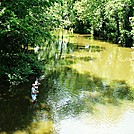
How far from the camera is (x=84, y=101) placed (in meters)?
19.3

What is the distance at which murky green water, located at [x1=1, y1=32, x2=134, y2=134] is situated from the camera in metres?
15.3

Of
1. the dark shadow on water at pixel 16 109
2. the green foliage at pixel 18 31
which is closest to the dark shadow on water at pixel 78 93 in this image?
the dark shadow on water at pixel 16 109

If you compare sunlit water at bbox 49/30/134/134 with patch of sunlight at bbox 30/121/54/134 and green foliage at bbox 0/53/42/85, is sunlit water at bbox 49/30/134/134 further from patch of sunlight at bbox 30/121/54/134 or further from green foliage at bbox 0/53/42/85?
green foliage at bbox 0/53/42/85

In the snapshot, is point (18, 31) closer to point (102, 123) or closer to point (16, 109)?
point (16, 109)

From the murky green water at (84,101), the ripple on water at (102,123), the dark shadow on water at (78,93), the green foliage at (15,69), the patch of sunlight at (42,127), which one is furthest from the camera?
the green foliage at (15,69)

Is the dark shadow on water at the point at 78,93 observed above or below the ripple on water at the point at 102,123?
above

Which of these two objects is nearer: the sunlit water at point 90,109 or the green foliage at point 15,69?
the sunlit water at point 90,109

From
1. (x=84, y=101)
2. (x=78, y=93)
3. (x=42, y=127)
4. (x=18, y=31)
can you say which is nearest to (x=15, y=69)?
(x=18, y=31)

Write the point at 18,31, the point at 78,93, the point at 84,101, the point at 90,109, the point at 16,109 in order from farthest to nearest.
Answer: the point at 78,93, the point at 84,101, the point at 18,31, the point at 90,109, the point at 16,109

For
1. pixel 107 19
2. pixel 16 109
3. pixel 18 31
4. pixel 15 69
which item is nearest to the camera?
pixel 16 109

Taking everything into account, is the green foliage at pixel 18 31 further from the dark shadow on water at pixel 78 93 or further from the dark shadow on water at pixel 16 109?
the dark shadow on water at pixel 78 93

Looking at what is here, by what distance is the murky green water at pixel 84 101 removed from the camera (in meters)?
15.3

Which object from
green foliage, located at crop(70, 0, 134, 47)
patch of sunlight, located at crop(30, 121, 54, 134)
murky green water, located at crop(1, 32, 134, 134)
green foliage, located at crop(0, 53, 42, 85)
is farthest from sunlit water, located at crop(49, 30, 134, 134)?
green foliage, located at crop(70, 0, 134, 47)

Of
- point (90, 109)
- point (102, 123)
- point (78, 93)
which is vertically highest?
point (78, 93)
